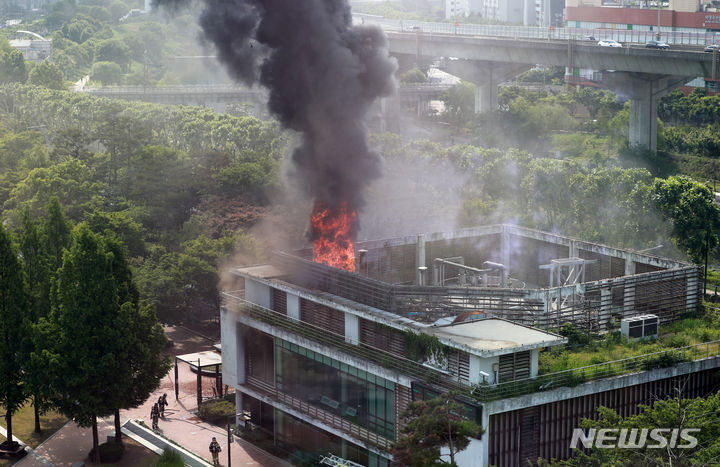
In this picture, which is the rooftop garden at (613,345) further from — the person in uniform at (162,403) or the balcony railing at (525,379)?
the person in uniform at (162,403)

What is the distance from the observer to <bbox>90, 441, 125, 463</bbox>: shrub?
54750 millimetres

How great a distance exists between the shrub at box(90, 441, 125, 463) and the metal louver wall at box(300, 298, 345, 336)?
37.8ft

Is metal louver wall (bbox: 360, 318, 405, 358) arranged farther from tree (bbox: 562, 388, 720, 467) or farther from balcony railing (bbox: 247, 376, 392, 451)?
tree (bbox: 562, 388, 720, 467)

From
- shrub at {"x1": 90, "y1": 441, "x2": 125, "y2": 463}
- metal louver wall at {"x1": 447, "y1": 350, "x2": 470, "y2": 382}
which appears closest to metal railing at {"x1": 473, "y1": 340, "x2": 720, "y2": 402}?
metal louver wall at {"x1": 447, "y1": 350, "x2": 470, "y2": 382}

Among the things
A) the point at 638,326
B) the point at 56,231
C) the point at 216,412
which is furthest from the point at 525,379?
the point at 56,231

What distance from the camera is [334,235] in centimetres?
6088

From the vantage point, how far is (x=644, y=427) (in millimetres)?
39531

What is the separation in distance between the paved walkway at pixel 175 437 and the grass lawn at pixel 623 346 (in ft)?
50.5

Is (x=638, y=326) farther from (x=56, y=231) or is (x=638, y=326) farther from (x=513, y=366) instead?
(x=56, y=231)

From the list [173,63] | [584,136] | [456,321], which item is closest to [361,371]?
[456,321]

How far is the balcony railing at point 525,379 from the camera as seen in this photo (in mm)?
43469

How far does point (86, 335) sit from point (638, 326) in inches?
1028

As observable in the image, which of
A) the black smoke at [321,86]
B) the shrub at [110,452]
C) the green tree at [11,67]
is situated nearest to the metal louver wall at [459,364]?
the black smoke at [321,86]

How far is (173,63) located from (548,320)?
16097 centimetres
